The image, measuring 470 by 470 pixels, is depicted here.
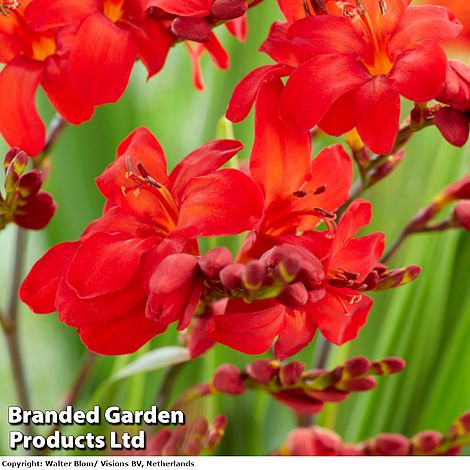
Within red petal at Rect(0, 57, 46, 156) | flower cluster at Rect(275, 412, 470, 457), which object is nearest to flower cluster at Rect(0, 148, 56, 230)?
red petal at Rect(0, 57, 46, 156)

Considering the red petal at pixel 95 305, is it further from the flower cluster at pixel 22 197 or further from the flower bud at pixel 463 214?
the flower bud at pixel 463 214

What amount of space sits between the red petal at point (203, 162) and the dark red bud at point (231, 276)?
2.5 inches

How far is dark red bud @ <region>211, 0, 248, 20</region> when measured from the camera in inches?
14.9

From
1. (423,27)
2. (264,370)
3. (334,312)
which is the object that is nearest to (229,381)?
(264,370)

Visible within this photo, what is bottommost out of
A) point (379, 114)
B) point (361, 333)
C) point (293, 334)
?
point (361, 333)

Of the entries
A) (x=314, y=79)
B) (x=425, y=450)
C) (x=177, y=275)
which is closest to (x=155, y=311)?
(x=177, y=275)

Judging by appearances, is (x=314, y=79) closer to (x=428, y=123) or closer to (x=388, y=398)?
(x=428, y=123)

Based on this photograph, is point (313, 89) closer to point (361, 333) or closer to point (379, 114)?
point (379, 114)

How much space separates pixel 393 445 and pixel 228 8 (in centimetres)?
29

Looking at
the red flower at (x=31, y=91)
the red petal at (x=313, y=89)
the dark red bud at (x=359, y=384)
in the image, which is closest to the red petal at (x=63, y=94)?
the red flower at (x=31, y=91)

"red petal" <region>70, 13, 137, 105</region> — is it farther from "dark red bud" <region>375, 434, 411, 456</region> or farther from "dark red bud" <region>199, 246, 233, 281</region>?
"dark red bud" <region>375, 434, 411, 456</region>

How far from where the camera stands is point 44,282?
371 millimetres

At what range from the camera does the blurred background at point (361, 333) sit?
599mm

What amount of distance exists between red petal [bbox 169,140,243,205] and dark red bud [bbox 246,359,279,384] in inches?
5.1
